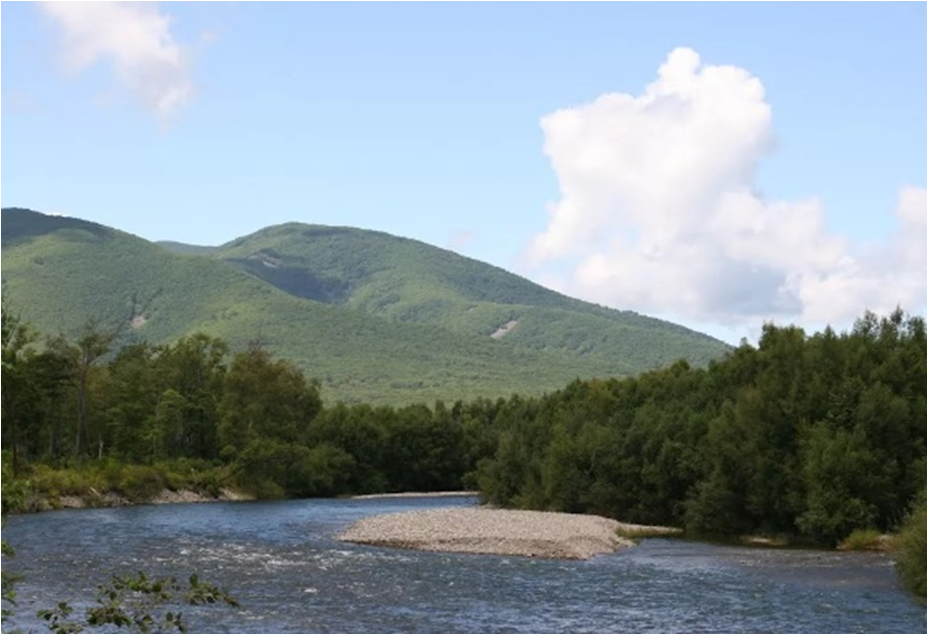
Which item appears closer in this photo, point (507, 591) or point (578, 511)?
point (507, 591)

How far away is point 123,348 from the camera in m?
165

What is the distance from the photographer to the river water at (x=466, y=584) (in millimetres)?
39281

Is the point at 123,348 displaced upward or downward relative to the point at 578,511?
upward

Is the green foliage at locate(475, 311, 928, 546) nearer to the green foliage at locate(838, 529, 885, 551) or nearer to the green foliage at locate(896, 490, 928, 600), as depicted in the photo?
the green foliage at locate(838, 529, 885, 551)

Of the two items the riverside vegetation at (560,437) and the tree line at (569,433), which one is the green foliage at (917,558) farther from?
the tree line at (569,433)

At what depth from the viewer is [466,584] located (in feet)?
165

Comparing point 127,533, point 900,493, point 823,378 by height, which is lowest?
point 127,533

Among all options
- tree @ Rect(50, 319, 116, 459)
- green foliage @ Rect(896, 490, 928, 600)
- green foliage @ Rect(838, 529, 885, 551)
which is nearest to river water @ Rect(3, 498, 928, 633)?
green foliage @ Rect(896, 490, 928, 600)

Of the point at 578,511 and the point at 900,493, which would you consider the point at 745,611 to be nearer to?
the point at 900,493

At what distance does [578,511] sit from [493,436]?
A: 2460 inches

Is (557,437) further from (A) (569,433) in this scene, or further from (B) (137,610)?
(B) (137,610)

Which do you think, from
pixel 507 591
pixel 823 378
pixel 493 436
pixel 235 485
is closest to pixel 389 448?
pixel 493 436

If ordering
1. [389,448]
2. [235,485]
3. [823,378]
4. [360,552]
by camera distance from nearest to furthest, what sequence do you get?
[360,552], [823,378], [235,485], [389,448]

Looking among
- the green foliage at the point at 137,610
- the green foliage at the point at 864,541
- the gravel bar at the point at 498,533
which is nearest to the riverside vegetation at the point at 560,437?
the green foliage at the point at 864,541
